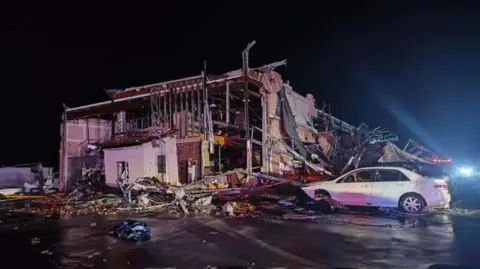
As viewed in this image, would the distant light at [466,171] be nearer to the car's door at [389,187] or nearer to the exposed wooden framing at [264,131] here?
the exposed wooden framing at [264,131]

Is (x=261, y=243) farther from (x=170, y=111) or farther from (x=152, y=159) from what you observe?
(x=170, y=111)

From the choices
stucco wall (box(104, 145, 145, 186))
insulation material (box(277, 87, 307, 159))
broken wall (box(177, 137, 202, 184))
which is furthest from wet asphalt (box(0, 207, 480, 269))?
insulation material (box(277, 87, 307, 159))

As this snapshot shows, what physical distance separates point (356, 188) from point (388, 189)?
1087mm

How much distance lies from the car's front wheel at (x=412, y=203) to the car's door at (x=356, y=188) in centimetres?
113

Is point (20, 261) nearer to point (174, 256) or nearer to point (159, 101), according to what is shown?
point (174, 256)

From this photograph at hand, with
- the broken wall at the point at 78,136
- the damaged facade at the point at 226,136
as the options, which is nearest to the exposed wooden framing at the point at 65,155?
the broken wall at the point at 78,136

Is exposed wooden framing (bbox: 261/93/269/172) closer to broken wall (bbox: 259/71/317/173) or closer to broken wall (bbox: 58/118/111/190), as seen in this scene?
broken wall (bbox: 259/71/317/173)

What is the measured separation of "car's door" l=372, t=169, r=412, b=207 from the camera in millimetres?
14367

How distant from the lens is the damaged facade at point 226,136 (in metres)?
23.4

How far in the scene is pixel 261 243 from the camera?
378 inches

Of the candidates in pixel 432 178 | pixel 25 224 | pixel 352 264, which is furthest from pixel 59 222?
pixel 432 178

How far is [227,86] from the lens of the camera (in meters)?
23.0

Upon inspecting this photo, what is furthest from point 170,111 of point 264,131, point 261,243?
point 261,243

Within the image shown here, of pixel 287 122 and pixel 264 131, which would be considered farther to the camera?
pixel 287 122
